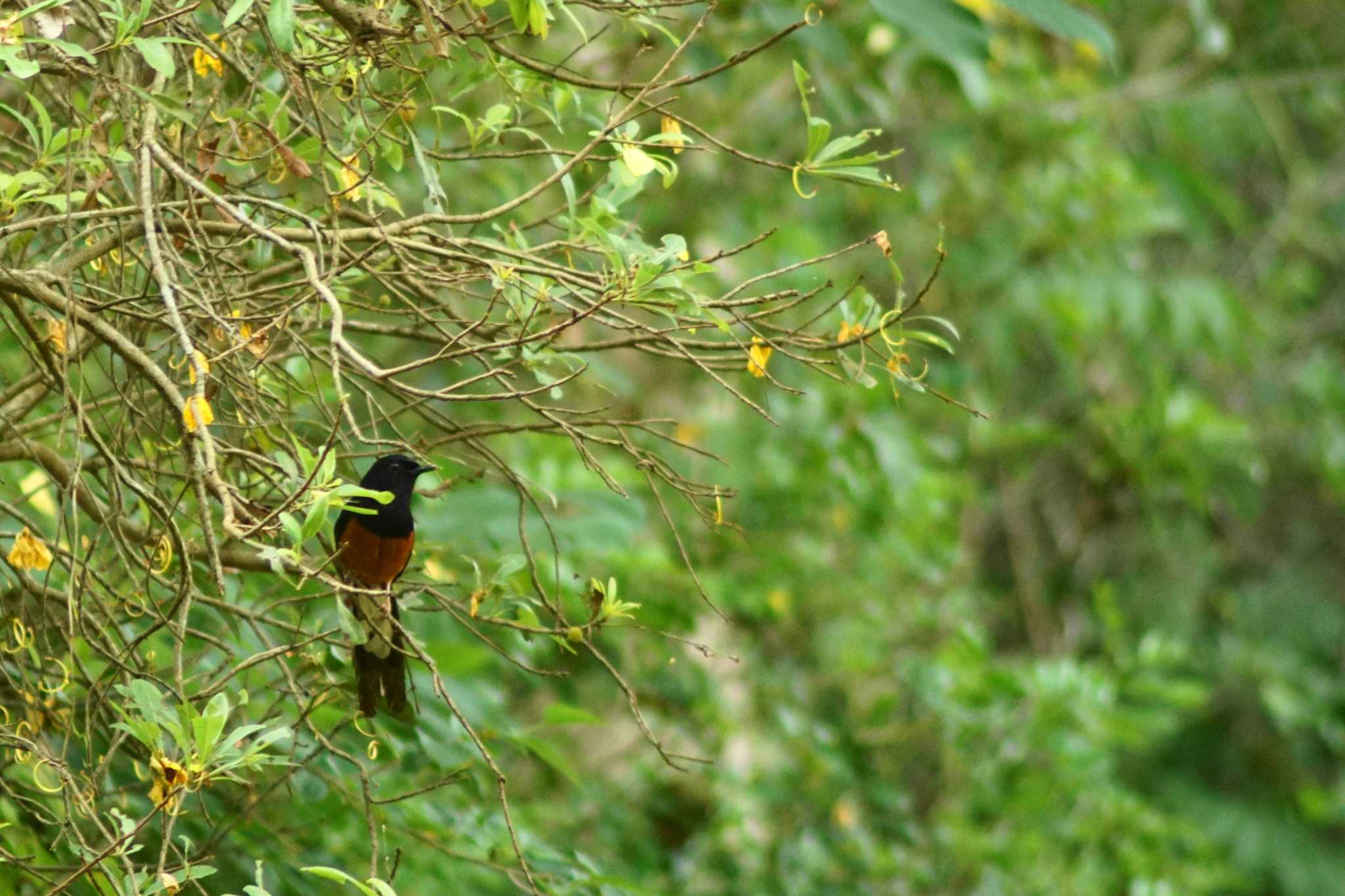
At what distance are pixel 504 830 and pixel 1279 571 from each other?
825 centimetres

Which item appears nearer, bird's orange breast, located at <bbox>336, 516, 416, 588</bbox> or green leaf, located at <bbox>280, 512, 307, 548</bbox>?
green leaf, located at <bbox>280, 512, 307, 548</bbox>

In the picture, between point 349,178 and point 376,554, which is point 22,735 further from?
point 349,178

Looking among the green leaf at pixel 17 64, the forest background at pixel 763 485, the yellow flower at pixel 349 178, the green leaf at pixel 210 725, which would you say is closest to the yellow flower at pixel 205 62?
the forest background at pixel 763 485

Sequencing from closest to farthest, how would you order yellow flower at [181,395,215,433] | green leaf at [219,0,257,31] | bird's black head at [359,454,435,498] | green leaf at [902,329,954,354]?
yellow flower at [181,395,215,433]
green leaf at [219,0,257,31]
green leaf at [902,329,954,354]
bird's black head at [359,454,435,498]

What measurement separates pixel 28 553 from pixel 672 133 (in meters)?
0.94

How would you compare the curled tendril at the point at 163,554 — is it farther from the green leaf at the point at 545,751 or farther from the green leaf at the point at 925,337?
the green leaf at the point at 925,337

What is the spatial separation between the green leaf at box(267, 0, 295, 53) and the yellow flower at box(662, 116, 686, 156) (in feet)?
1.50

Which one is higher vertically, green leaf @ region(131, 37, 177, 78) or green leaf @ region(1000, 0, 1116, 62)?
green leaf @ region(131, 37, 177, 78)

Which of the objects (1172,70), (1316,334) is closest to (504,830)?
(1172,70)

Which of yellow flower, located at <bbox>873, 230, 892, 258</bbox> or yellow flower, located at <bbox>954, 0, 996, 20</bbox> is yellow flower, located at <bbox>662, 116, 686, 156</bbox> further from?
yellow flower, located at <bbox>954, 0, 996, 20</bbox>

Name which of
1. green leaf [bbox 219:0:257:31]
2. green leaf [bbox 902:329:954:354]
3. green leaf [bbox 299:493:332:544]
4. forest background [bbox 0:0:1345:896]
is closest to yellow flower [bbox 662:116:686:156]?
forest background [bbox 0:0:1345:896]

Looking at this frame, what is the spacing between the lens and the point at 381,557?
2.17 metres

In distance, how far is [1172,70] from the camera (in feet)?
25.9

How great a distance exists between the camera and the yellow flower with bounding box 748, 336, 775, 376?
1885mm
